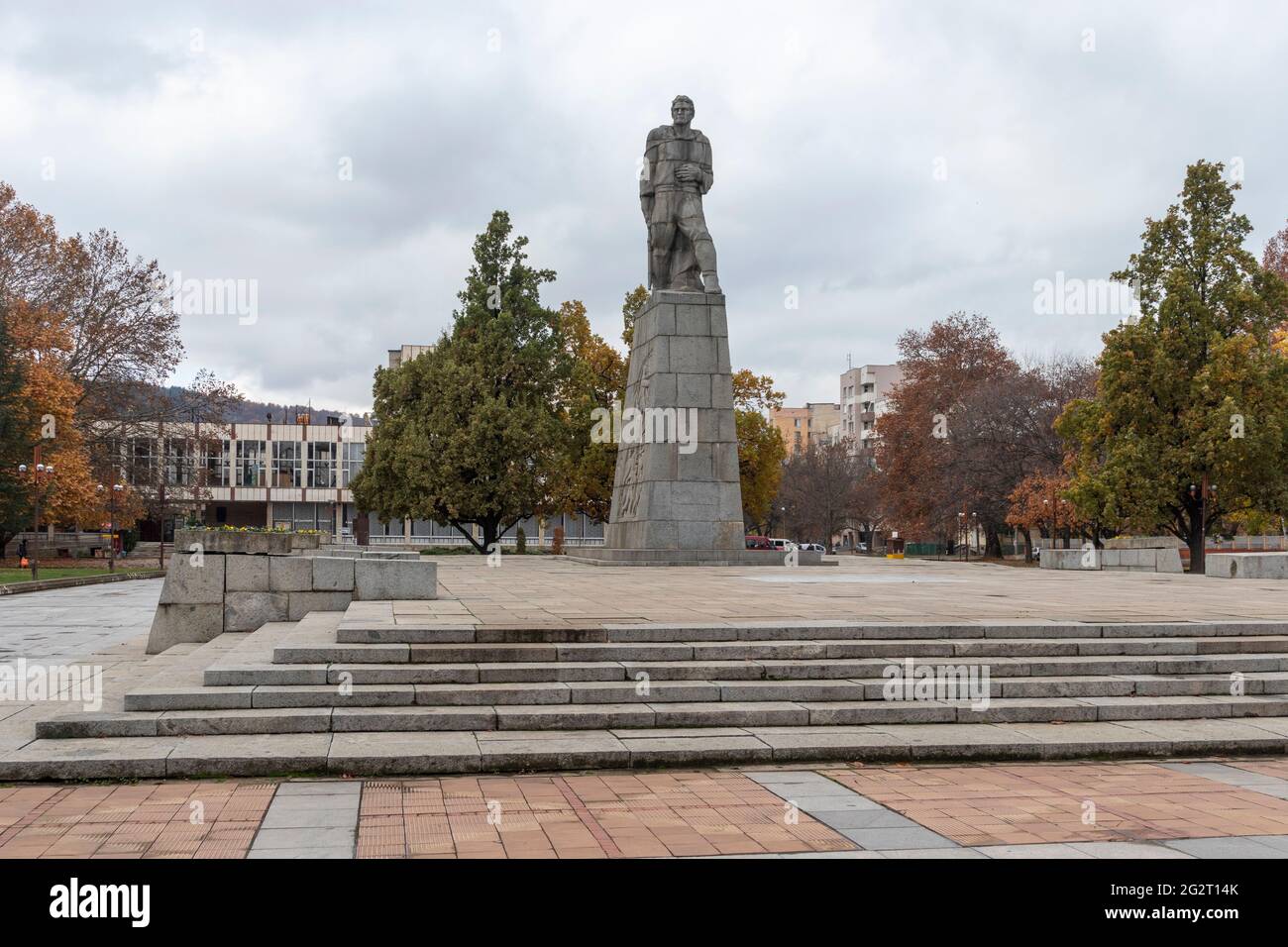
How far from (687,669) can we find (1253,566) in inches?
726

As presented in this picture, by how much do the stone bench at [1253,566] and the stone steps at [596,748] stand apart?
1603cm

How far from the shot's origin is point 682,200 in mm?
24859

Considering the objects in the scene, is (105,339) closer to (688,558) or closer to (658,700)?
(688,558)

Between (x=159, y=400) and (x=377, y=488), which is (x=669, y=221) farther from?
(x=159, y=400)

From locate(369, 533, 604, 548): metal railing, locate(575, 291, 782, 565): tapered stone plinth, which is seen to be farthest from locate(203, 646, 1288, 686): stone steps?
locate(369, 533, 604, 548): metal railing

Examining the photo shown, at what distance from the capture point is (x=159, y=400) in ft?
151

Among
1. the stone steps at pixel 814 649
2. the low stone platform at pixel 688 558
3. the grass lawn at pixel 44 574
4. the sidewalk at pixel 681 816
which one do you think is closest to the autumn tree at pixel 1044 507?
the low stone platform at pixel 688 558

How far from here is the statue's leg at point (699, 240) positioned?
24.8m

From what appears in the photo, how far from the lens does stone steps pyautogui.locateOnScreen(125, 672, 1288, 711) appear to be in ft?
25.6

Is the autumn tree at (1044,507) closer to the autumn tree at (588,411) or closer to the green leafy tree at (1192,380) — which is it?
the green leafy tree at (1192,380)

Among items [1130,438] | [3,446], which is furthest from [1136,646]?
[3,446]

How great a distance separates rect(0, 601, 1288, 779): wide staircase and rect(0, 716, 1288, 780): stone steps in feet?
0.05

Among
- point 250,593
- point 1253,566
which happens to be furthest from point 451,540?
point 250,593

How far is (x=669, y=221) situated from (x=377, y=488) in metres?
22.8
